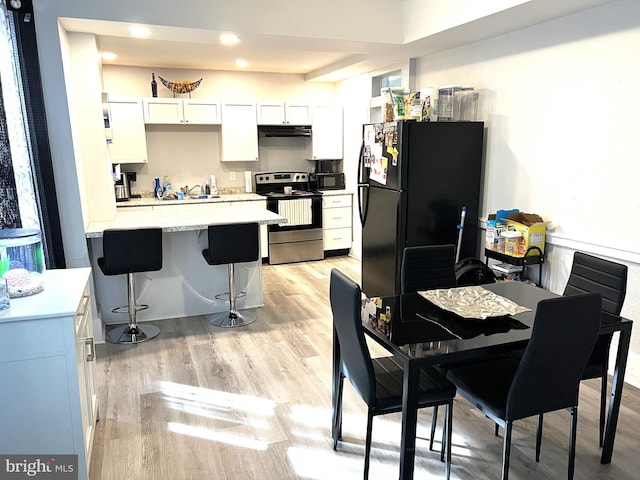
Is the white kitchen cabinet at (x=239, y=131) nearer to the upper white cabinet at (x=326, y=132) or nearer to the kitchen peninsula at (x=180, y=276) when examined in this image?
the upper white cabinet at (x=326, y=132)

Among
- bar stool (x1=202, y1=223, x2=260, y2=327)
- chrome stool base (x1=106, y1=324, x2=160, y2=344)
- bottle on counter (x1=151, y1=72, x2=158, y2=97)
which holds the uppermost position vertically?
bottle on counter (x1=151, y1=72, x2=158, y2=97)

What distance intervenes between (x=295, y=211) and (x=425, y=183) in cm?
246

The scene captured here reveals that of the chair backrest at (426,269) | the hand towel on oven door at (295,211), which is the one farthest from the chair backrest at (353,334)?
the hand towel on oven door at (295,211)

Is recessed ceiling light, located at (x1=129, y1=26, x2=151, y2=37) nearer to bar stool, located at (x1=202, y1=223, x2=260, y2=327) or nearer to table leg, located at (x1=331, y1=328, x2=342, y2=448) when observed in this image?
bar stool, located at (x1=202, y1=223, x2=260, y2=327)

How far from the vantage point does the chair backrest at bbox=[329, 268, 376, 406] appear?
1979mm

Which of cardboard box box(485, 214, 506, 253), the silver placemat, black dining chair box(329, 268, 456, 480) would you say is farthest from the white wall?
black dining chair box(329, 268, 456, 480)

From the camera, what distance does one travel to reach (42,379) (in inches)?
77.3

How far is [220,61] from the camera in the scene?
5766mm

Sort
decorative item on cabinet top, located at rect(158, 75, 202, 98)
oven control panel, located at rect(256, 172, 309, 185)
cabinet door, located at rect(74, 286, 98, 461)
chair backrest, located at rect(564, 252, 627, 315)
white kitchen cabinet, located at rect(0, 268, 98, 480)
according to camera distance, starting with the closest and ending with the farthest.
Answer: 1. white kitchen cabinet, located at rect(0, 268, 98, 480)
2. cabinet door, located at rect(74, 286, 98, 461)
3. chair backrest, located at rect(564, 252, 627, 315)
4. decorative item on cabinet top, located at rect(158, 75, 202, 98)
5. oven control panel, located at rect(256, 172, 309, 185)

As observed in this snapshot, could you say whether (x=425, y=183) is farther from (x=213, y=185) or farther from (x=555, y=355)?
(x=213, y=185)

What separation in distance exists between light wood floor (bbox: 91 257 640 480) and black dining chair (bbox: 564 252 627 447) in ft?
1.31

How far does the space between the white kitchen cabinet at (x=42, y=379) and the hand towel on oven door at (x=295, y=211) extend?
13.6 ft

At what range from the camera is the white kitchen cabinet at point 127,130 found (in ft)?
18.4

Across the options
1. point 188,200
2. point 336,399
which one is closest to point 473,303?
point 336,399
